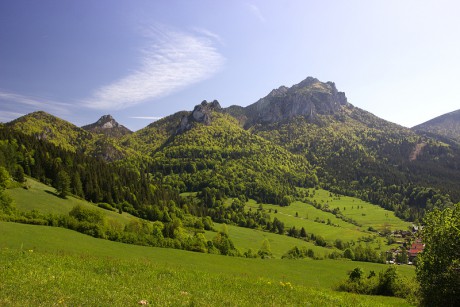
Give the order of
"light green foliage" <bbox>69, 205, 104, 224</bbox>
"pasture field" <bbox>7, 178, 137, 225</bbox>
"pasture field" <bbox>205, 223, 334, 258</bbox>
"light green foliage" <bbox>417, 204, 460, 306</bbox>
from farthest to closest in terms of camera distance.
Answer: "pasture field" <bbox>205, 223, 334, 258</bbox>, "pasture field" <bbox>7, 178, 137, 225</bbox>, "light green foliage" <bbox>69, 205, 104, 224</bbox>, "light green foliage" <bbox>417, 204, 460, 306</bbox>

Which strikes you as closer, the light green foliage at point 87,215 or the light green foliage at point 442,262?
the light green foliage at point 442,262

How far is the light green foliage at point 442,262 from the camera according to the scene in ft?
113

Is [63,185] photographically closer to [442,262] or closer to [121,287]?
[121,287]

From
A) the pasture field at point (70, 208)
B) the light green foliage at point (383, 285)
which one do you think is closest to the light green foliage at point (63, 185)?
the pasture field at point (70, 208)

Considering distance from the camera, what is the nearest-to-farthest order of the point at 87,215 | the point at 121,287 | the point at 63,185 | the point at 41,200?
the point at 121,287
the point at 87,215
the point at 41,200
the point at 63,185

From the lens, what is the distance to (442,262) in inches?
1394

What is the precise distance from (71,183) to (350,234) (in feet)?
522

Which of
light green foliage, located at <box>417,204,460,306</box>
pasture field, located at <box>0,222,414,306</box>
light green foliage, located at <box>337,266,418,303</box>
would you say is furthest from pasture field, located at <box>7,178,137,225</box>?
light green foliage, located at <box>417,204,460,306</box>

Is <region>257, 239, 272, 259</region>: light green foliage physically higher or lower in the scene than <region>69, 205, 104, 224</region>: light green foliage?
lower

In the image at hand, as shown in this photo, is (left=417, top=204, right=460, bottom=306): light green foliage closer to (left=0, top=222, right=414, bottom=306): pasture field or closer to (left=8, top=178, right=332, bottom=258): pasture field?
(left=0, top=222, right=414, bottom=306): pasture field

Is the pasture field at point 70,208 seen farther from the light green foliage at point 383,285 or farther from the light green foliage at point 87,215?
the light green foliage at point 383,285

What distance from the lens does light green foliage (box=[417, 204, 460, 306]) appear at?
113ft

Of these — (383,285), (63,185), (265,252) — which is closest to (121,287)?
(383,285)

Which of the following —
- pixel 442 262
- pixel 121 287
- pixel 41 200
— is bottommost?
pixel 442 262
